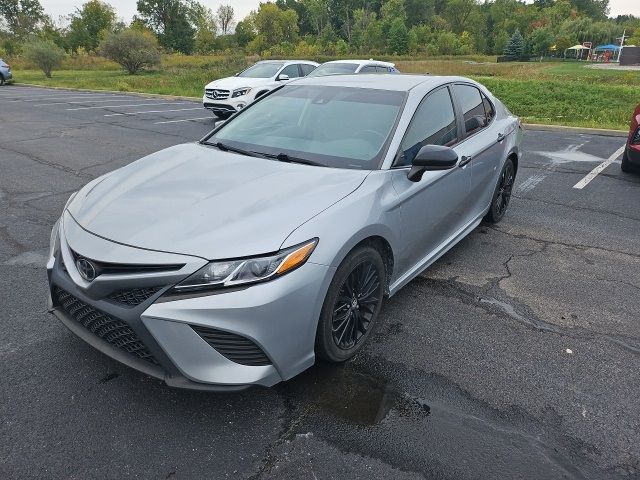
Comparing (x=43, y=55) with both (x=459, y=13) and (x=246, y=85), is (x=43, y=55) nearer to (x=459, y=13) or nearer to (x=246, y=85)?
(x=246, y=85)

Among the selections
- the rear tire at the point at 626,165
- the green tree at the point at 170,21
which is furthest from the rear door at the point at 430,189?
the green tree at the point at 170,21

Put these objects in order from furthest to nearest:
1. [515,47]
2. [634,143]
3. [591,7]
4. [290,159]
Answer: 1. [591,7]
2. [515,47]
3. [634,143]
4. [290,159]

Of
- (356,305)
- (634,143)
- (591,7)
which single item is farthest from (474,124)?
(591,7)

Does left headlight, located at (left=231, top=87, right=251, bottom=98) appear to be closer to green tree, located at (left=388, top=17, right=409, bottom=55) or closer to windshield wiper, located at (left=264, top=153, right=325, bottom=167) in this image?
windshield wiper, located at (left=264, top=153, right=325, bottom=167)

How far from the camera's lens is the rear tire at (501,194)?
4926mm

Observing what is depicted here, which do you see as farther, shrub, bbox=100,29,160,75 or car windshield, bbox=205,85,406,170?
shrub, bbox=100,29,160,75

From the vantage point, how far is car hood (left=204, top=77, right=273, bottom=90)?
12931mm

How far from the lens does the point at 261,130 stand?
3613mm

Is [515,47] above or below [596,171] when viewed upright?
above

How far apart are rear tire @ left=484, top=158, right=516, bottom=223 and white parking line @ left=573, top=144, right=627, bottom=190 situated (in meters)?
2.04

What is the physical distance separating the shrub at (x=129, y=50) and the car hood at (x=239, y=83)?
83.5 ft

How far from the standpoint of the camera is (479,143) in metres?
4.16

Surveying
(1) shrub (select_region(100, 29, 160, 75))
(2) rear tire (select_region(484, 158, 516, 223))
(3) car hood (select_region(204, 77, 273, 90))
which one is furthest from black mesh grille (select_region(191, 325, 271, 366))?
(1) shrub (select_region(100, 29, 160, 75))

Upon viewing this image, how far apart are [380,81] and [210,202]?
1.97 metres
